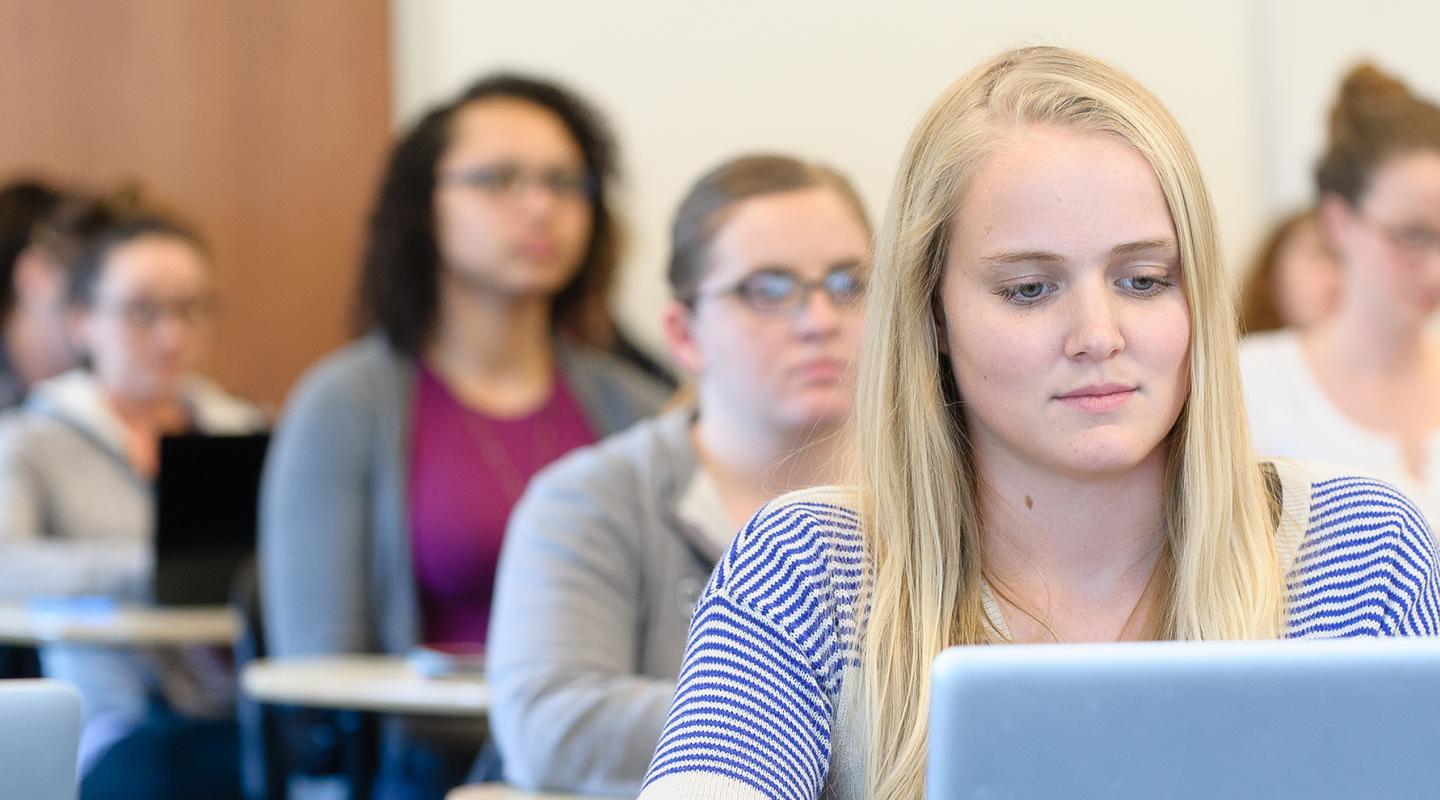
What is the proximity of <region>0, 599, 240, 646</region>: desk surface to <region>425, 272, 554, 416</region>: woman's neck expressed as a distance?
1.92 ft

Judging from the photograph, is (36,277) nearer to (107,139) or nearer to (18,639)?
(107,139)

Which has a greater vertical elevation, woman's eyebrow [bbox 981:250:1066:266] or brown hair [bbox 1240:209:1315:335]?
woman's eyebrow [bbox 981:250:1066:266]

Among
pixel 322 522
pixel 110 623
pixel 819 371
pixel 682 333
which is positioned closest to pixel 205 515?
pixel 110 623

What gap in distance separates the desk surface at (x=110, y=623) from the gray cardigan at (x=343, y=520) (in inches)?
12.3

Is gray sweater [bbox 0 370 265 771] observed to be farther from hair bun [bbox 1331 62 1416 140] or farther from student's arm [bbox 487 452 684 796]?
hair bun [bbox 1331 62 1416 140]

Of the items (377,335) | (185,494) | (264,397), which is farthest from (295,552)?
(264,397)

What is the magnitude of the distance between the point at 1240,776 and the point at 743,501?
4.25ft

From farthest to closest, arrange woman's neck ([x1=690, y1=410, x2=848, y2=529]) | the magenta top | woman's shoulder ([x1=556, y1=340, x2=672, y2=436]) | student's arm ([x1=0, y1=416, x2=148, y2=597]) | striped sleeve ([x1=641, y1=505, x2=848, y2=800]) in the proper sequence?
Result: student's arm ([x1=0, y1=416, x2=148, y2=597]) → woman's shoulder ([x1=556, y1=340, x2=672, y2=436]) → the magenta top → woman's neck ([x1=690, y1=410, x2=848, y2=529]) → striped sleeve ([x1=641, y1=505, x2=848, y2=800])

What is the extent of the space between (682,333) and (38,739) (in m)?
1.38

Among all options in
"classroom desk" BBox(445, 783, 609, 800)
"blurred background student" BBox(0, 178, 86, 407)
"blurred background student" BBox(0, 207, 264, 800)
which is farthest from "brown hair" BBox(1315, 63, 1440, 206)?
"blurred background student" BBox(0, 178, 86, 407)

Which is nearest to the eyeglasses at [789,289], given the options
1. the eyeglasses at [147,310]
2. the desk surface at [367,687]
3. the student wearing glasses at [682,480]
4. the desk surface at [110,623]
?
the student wearing glasses at [682,480]

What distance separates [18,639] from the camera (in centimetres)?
341

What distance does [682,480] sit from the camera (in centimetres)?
209

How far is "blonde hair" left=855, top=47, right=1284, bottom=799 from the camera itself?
48.0 inches
